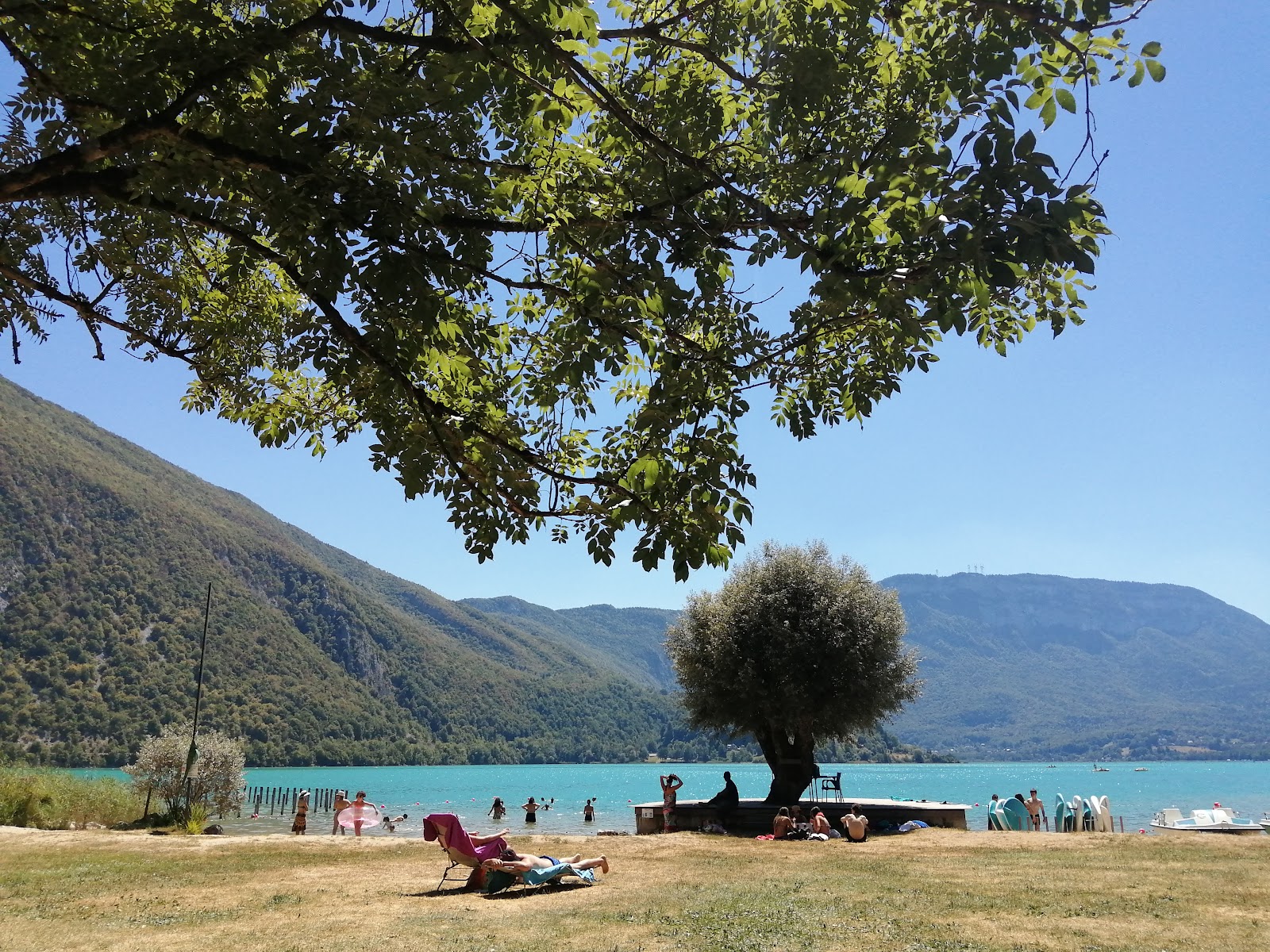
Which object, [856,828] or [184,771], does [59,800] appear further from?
[856,828]

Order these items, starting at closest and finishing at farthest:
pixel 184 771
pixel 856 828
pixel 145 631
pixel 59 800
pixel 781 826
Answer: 1. pixel 856 828
2. pixel 781 826
3. pixel 59 800
4. pixel 184 771
5. pixel 145 631

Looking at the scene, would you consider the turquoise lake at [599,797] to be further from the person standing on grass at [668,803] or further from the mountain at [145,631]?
the person standing on grass at [668,803]

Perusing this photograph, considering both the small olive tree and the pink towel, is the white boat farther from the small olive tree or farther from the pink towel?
the small olive tree

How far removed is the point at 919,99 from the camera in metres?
5.20

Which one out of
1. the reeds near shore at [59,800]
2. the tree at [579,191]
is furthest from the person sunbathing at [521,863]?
the reeds near shore at [59,800]

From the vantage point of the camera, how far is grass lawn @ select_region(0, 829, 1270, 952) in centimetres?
800

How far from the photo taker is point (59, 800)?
27.7m

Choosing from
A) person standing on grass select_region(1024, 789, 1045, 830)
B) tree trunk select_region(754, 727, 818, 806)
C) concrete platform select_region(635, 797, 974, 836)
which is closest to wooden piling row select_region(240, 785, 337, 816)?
concrete platform select_region(635, 797, 974, 836)

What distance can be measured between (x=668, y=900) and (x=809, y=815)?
45.5 ft

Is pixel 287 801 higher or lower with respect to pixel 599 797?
higher

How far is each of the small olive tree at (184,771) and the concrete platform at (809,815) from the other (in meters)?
16.1

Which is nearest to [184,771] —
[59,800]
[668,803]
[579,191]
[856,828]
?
[59,800]

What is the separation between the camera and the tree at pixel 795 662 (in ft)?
81.6

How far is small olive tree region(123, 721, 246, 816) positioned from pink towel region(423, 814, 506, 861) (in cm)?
1999
